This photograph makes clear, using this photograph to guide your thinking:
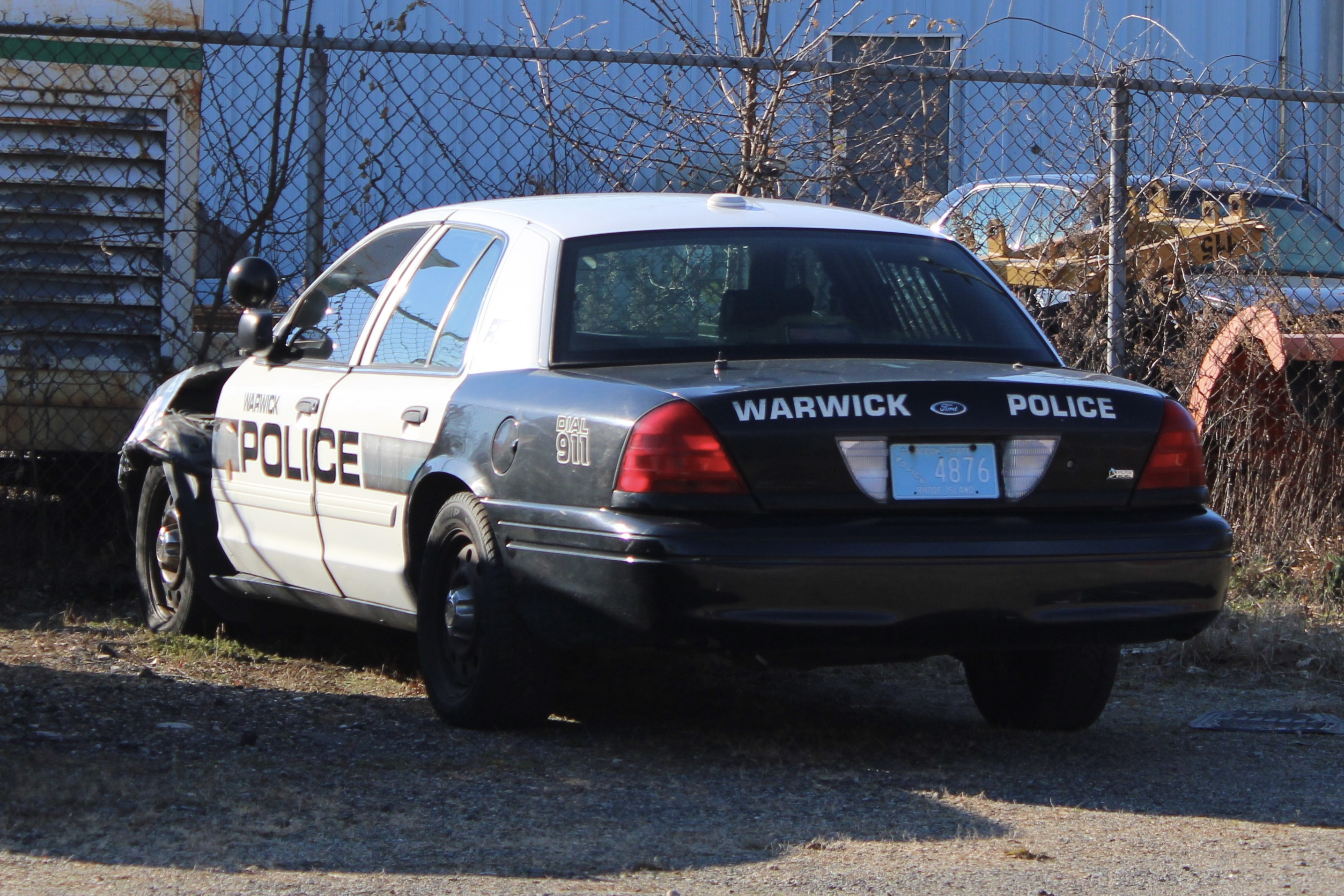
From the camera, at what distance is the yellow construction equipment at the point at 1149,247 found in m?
7.96

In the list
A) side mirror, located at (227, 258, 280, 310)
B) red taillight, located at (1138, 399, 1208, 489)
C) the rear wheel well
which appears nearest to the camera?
red taillight, located at (1138, 399, 1208, 489)

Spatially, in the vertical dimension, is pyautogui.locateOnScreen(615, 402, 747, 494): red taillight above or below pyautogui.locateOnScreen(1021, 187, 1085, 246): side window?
below

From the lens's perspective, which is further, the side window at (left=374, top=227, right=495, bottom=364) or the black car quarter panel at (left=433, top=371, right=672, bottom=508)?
the side window at (left=374, top=227, right=495, bottom=364)

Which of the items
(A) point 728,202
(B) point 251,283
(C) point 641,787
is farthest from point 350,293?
(C) point 641,787

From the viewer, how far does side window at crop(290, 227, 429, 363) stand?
5543 millimetres

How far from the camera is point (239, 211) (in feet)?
25.9

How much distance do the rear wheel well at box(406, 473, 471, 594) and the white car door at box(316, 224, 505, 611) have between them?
0.03 m

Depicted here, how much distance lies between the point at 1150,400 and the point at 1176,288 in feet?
11.9

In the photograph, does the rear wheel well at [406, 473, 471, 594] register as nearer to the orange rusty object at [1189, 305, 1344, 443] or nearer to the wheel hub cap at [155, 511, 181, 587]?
the wheel hub cap at [155, 511, 181, 587]

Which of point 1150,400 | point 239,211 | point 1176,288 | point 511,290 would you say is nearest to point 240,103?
point 239,211

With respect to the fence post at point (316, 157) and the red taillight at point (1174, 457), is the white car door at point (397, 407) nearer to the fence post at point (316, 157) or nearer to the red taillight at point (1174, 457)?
the red taillight at point (1174, 457)

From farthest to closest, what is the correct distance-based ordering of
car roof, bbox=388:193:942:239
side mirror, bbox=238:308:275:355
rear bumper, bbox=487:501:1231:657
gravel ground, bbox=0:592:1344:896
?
side mirror, bbox=238:308:275:355, car roof, bbox=388:193:942:239, rear bumper, bbox=487:501:1231:657, gravel ground, bbox=0:592:1344:896

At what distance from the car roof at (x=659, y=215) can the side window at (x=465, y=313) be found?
16 cm

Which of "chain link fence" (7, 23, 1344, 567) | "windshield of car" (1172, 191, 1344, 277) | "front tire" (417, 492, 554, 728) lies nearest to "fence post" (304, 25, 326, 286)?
"chain link fence" (7, 23, 1344, 567)
